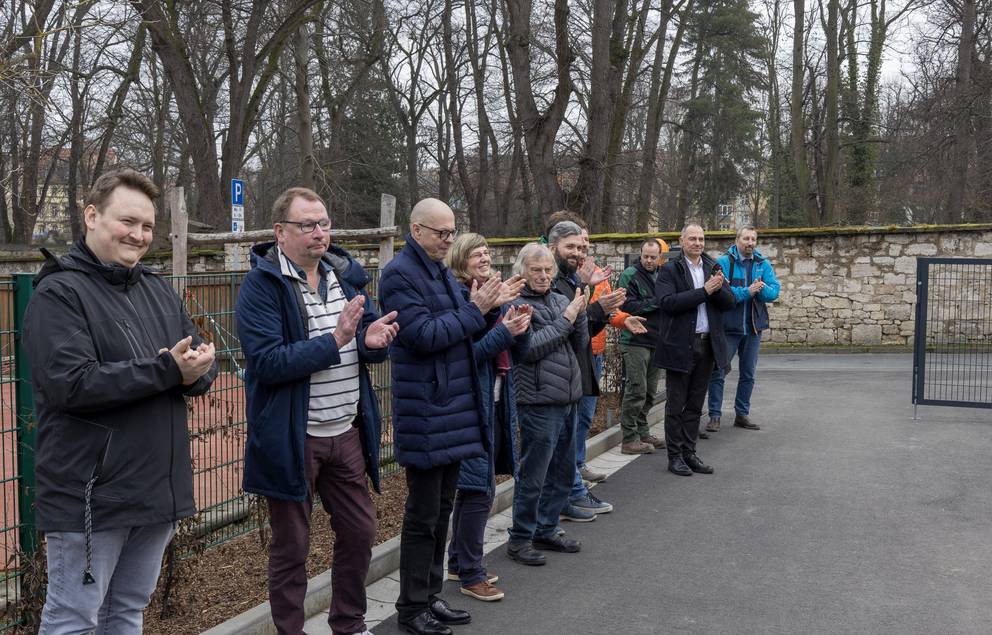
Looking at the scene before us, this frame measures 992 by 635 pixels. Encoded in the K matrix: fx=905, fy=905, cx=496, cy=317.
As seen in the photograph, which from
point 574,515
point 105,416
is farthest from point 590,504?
point 105,416

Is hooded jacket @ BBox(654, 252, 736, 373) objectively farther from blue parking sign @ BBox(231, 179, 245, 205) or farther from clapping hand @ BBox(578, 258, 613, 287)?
blue parking sign @ BBox(231, 179, 245, 205)

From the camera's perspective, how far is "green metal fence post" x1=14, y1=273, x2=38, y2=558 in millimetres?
3785

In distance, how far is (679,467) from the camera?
7379mm

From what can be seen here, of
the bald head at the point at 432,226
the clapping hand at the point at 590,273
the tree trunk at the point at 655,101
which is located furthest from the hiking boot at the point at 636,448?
the tree trunk at the point at 655,101

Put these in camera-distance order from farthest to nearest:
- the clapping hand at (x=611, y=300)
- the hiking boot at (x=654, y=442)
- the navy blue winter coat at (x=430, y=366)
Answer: the hiking boot at (x=654, y=442) → the clapping hand at (x=611, y=300) → the navy blue winter coat at (x=430, y=366)

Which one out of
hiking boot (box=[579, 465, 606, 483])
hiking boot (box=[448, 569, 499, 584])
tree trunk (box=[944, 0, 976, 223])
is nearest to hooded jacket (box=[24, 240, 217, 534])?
hiking boot (box=[448, 569, 499, 584])

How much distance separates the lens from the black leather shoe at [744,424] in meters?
9.21

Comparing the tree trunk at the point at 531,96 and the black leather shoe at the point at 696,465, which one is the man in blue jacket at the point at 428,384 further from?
the tree trunk at the point at 531,96

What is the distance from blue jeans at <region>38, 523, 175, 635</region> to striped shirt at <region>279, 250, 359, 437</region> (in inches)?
34.4

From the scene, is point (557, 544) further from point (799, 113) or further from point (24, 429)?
point (799, 113)

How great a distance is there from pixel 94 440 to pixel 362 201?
28658 millimetres

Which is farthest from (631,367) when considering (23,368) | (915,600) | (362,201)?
(362,201)

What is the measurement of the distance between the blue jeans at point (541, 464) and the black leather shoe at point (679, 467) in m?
2.12

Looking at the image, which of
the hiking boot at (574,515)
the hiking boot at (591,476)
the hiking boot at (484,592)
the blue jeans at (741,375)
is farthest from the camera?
the blue jeans at (741,375)
